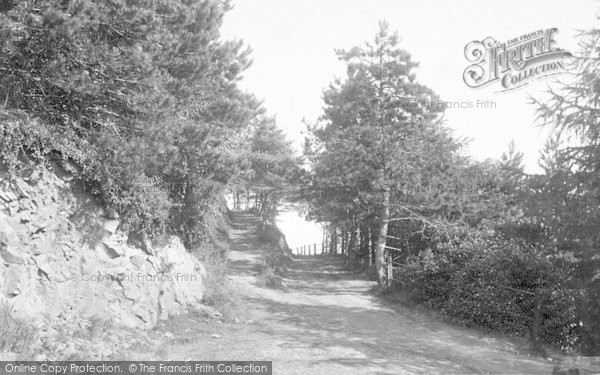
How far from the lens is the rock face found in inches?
332

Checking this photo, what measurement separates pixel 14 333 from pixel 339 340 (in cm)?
814

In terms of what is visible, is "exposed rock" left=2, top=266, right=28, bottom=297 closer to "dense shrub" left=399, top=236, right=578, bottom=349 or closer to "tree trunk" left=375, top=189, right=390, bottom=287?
"dense shrub" left=399, top=236, right=578, bottom=349

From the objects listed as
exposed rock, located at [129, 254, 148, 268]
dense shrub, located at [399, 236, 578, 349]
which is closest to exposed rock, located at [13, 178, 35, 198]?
exposed rock, located at [129, 254, 148, 268]

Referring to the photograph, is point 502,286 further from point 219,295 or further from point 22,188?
point 22,188

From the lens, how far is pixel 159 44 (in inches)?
484

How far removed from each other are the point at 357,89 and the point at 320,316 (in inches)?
457

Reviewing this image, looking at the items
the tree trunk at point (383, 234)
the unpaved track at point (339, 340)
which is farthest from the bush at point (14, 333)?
the tree trunk at point (383, 234)

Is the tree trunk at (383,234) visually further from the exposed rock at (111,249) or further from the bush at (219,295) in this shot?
the exposed rock at (111,249)

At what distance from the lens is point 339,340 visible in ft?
40.1

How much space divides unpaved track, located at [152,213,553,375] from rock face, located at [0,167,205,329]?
1.31 metres

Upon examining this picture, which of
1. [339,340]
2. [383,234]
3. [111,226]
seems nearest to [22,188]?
[111,226]

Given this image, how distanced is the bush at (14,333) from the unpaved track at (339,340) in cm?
301

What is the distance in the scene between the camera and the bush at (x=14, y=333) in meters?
6.86

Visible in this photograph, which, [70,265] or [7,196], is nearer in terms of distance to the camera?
[7,196]
